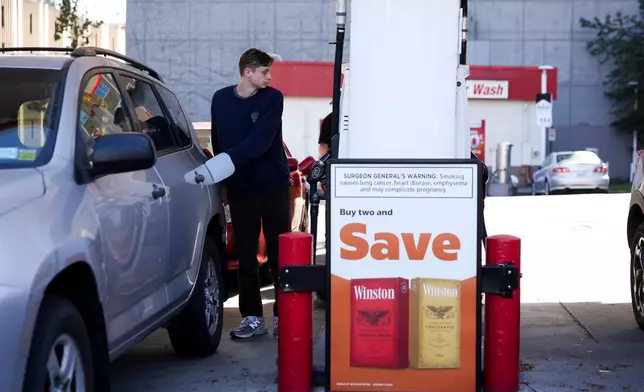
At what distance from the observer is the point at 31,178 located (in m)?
4.13

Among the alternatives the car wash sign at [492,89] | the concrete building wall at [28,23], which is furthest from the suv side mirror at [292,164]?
the concrete building wall at [28,23]

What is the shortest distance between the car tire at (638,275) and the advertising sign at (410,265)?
8.10ft

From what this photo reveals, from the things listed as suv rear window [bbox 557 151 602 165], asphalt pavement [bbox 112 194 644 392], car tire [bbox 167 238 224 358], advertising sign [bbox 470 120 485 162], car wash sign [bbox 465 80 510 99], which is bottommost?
asphalt pavement [bbox 112 194 644 392]

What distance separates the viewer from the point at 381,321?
538cm

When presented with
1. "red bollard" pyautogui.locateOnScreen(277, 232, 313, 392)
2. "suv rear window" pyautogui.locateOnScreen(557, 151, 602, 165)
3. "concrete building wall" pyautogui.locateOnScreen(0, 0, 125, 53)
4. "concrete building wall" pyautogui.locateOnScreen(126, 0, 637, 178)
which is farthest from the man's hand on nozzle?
"concrete building wall" pyautogui.locateOnScreen(126, 0, 637, 178)

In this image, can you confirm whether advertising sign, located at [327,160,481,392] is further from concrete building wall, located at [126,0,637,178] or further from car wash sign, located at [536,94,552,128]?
concrete building wall, located at [126,0,637,178]

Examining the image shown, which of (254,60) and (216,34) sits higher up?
(216,34)

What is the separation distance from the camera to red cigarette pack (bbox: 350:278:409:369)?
538 centimetres

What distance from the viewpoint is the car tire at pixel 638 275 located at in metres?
7.43

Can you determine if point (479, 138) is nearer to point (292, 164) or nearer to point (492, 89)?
point (492, 89)

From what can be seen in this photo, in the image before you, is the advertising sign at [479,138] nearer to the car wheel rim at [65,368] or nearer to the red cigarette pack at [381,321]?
the red cigarette pack at [381,321]

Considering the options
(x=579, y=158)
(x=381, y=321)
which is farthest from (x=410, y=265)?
(x=579, y=158)

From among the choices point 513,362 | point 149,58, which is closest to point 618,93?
point 149,58

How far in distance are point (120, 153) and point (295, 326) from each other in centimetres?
147
